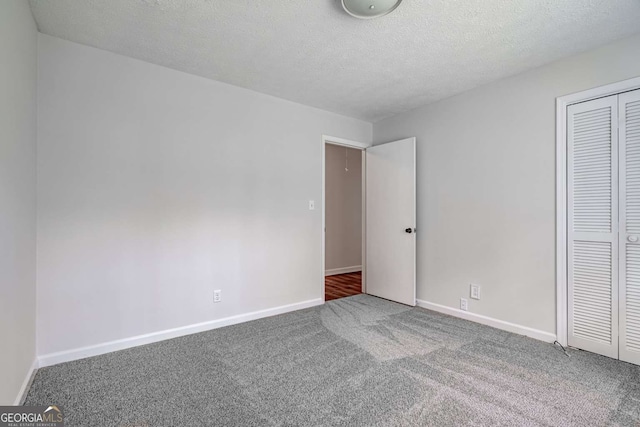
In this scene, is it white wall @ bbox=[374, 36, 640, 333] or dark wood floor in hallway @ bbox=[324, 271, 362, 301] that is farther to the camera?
dark wood floor in hallway @ bbox=[324, 271, 362, 301]

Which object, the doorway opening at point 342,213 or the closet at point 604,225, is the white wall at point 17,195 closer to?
the closet at point 604,225

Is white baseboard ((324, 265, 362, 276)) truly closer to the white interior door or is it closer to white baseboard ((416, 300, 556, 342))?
the white interior door

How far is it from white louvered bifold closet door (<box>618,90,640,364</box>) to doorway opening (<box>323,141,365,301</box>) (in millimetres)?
3542

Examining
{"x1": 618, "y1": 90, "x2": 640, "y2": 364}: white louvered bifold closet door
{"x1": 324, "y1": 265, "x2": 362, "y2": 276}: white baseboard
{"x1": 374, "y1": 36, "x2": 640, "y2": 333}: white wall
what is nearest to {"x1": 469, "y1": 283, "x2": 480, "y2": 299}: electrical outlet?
{"x1": 374, "y1": 36, "x2": 640, "y2": 333}: white wall

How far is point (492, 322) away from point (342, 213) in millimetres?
3325

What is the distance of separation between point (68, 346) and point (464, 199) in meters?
3.74

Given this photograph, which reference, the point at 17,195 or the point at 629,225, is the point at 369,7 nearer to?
the point at 17,195

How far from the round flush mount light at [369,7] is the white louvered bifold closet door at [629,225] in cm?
194

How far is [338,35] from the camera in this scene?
213cm

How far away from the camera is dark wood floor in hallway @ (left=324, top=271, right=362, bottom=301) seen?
13.6ft

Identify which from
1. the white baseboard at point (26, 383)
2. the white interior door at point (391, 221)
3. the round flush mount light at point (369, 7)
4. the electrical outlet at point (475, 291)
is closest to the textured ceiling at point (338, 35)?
the round flush mount light at point (369, 7)

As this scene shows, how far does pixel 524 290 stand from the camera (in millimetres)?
2697

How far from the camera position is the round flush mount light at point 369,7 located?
1734 millimetres

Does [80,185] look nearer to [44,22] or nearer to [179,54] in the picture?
[44,22]
